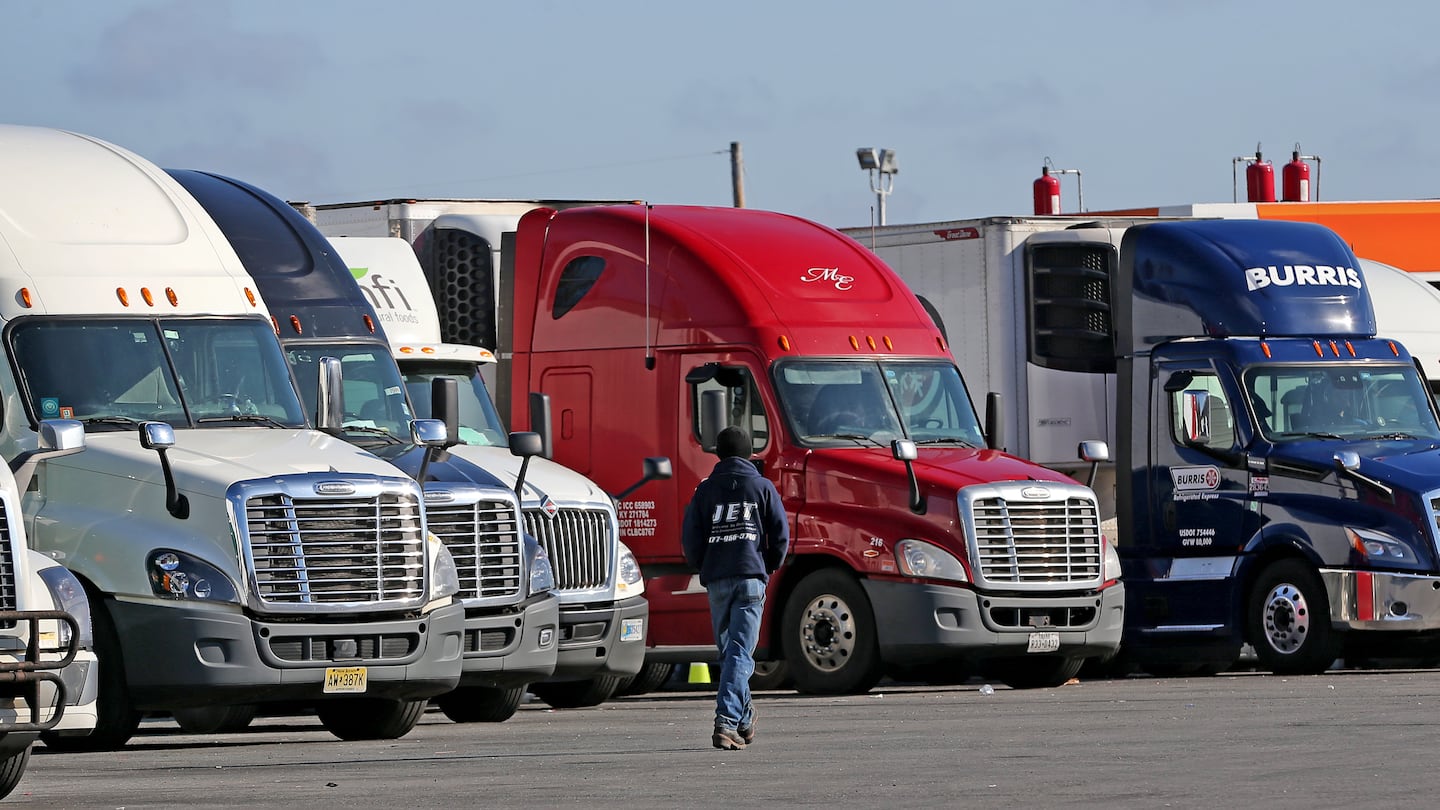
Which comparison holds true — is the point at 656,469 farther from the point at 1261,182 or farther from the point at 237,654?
the point at 1261,182

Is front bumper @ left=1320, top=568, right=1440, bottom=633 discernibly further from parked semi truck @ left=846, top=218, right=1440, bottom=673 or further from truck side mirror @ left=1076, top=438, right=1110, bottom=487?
truck side mirror @ left=1076, top=438, right=1110, bottom=487

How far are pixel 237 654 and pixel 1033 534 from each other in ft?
24.5

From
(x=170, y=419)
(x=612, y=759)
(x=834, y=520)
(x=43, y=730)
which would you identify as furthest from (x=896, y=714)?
(x=43, y=730)

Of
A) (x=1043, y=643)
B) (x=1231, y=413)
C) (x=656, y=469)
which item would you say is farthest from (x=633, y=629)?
(x=1231, y=413)

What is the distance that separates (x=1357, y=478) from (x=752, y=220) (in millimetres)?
5439

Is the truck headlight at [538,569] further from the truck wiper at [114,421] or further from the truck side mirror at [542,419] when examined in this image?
the truck wiper at [114,421]

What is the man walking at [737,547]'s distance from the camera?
14.7 metres

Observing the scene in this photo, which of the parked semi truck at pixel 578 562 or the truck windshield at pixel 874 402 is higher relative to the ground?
the truck windshield at pixel 874 402

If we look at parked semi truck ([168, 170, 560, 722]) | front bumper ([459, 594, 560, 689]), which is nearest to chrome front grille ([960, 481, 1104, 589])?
parked semi truck ([168, 170, 560, 722])

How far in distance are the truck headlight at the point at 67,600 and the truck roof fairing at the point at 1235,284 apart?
1307cm

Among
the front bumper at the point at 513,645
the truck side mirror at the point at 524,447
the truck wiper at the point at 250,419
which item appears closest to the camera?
the truck wiper at the point at 250,419

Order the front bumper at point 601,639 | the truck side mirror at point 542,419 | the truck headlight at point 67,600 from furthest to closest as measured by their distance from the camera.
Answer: the truck side mirror at point 542,419 → the front bumper at point 601,639 → the truck headlight at point 67,600

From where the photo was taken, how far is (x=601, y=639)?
727 inches

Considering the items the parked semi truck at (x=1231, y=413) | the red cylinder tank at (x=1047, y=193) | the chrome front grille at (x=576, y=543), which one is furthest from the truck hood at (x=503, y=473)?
the red cylinder tank at (x=1047, y=193)
